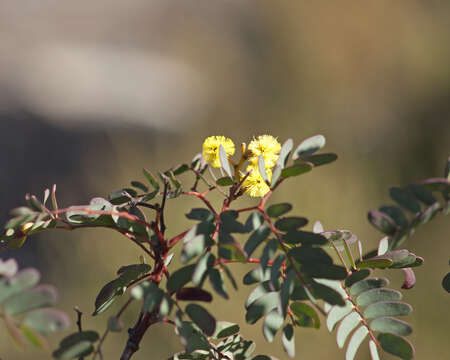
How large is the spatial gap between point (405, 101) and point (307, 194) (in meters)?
0.62

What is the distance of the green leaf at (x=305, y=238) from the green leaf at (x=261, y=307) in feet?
0.15

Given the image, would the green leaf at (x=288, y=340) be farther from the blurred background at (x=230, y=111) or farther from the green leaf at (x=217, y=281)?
the blurred background at (x=230, y=111)

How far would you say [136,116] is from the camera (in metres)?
1.89

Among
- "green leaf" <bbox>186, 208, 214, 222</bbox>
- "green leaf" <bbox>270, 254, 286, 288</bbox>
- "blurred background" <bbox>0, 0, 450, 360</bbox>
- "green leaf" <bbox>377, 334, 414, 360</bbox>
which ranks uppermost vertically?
"blurred background" <bbox>0, 0, 450, 360</bbox>

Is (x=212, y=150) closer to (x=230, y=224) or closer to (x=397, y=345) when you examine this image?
(x=230, y=224)

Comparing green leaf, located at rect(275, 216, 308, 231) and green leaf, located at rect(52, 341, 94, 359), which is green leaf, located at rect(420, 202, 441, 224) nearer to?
green leaf, located at rect(275, 216, 308, 231)

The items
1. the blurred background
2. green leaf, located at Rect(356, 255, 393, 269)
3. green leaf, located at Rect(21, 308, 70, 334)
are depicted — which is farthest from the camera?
the blurred background

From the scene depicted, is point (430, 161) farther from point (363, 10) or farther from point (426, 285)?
point (363, 10)

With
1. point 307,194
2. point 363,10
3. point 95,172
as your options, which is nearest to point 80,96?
point 95,172

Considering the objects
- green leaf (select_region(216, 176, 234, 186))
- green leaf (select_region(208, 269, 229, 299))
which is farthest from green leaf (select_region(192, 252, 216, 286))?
green leaf (select_region(216, 176, 234, 186))

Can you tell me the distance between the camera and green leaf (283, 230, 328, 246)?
0.35 m

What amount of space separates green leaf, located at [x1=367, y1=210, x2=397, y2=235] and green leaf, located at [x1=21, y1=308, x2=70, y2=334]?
22 centimetres

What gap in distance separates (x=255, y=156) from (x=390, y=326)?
179mm

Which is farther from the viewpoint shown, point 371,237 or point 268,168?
point 371,237
